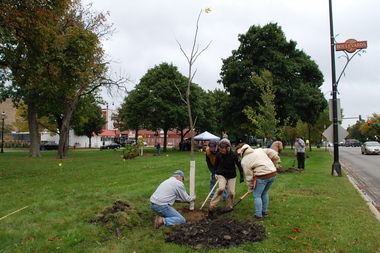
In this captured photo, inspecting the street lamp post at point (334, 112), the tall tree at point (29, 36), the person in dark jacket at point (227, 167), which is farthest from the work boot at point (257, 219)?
the tall tree at point (29, 36)

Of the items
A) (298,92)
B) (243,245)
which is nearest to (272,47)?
(298,92)

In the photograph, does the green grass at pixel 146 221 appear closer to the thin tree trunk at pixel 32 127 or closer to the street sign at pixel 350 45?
the street sign at pixel 350 45

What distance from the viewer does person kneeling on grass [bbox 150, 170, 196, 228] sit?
17.8 ft

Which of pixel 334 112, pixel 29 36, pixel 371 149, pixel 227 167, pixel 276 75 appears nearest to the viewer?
pixel 227 167

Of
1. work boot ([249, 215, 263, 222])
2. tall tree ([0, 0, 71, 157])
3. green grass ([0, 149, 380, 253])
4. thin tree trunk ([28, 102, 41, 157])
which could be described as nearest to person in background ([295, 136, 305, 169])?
green grass ([0, 149, 380, 253])

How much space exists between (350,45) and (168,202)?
38.3 feet

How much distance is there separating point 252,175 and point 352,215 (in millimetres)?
2355

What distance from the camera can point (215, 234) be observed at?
469cm

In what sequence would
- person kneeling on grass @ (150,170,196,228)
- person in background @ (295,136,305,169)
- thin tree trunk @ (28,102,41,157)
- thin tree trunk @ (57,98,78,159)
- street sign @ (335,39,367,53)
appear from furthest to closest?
thin tree trunk @ (28,102,41,157) < thin tree trunk @ (57,98,78,159) < person in background @ (295,136,305,169) < street sign @ (335,39,367,53) < person kneeling on grass @ (150,170,196,228)

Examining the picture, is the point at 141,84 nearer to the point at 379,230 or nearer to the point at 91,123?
the point at 91,123

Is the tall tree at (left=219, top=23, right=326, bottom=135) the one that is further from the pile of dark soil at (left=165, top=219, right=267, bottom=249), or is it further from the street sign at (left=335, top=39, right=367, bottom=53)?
the pile of dark soil at (left=165, top=219, right=267, bottom=249)

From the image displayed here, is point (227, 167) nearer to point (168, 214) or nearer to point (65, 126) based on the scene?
point (168, 214)

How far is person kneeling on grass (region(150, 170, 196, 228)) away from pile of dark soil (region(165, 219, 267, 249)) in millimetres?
299

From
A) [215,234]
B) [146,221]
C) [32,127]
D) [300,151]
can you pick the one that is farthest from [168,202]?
[32,127]
